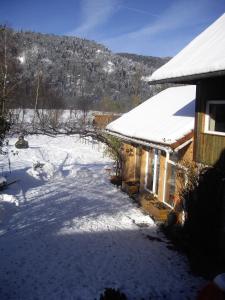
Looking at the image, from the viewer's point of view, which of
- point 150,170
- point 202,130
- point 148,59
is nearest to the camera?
point 202,130

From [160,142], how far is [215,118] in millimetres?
2005

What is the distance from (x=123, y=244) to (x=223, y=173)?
3.68m

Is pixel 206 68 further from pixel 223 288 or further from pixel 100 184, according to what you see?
pixel 100 184

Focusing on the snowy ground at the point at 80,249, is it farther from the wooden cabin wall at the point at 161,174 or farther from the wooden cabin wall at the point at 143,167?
the wooden cabin wall at the point at 161,174

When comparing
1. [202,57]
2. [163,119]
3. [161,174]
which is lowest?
[161,174]

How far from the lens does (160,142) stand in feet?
32.9

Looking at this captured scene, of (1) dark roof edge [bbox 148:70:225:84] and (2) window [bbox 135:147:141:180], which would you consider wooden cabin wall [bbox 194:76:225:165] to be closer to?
(1) dark roof edge [bbox 148:70:225:84]

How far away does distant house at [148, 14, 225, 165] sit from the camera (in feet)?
25.4

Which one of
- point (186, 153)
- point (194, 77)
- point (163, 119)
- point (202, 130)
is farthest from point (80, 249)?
point (163, 119)

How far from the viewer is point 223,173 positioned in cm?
786

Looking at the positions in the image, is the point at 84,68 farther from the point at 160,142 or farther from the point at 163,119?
the point at 160,142

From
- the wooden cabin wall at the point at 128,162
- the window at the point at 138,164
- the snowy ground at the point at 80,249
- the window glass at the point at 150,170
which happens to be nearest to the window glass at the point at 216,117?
the snowy ground at the point at 80,249

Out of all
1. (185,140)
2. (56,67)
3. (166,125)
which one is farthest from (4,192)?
(56,67)

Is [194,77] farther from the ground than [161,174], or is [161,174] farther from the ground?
[194,77]
